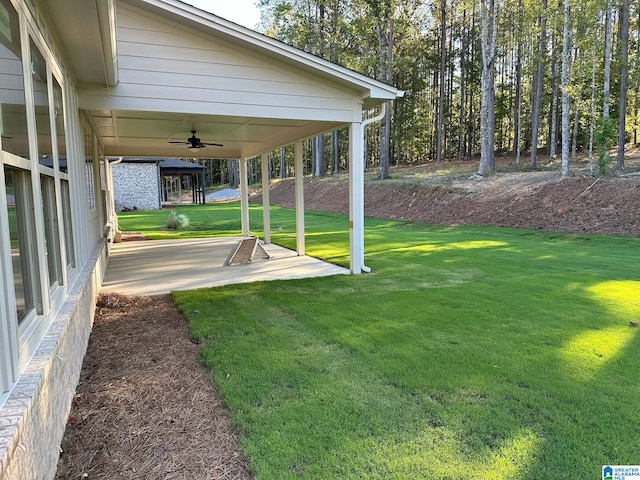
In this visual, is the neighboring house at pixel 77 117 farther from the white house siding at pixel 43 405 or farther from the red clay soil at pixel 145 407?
the red clay soil at pixel 145 407

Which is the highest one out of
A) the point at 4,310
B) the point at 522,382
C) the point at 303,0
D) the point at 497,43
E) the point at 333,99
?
the point at 303,0

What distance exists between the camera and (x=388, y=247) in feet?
33.0

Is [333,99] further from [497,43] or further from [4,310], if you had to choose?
[497,43]

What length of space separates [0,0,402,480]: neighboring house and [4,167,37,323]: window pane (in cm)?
1

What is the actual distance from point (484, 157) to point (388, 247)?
12191 millimetres

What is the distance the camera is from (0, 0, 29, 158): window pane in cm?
188

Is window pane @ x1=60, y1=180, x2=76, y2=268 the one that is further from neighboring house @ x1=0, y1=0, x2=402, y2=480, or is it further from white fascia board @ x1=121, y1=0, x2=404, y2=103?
white fascia board @ x1=121, y1=0, x2=404, y2=103

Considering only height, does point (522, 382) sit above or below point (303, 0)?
below

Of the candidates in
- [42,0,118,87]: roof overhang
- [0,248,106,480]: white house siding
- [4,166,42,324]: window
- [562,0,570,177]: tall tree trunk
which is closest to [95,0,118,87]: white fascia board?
[42,0,118,87]: roof overhang

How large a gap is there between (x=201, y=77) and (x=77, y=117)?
162 centimetres

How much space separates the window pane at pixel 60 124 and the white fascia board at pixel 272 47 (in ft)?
6.90

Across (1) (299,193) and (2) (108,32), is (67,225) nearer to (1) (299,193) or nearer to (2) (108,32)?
(2) (108,32)

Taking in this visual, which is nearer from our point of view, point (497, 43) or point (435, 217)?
point (435, 217)

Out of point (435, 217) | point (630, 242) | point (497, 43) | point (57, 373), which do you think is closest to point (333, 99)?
point (57, 373)
